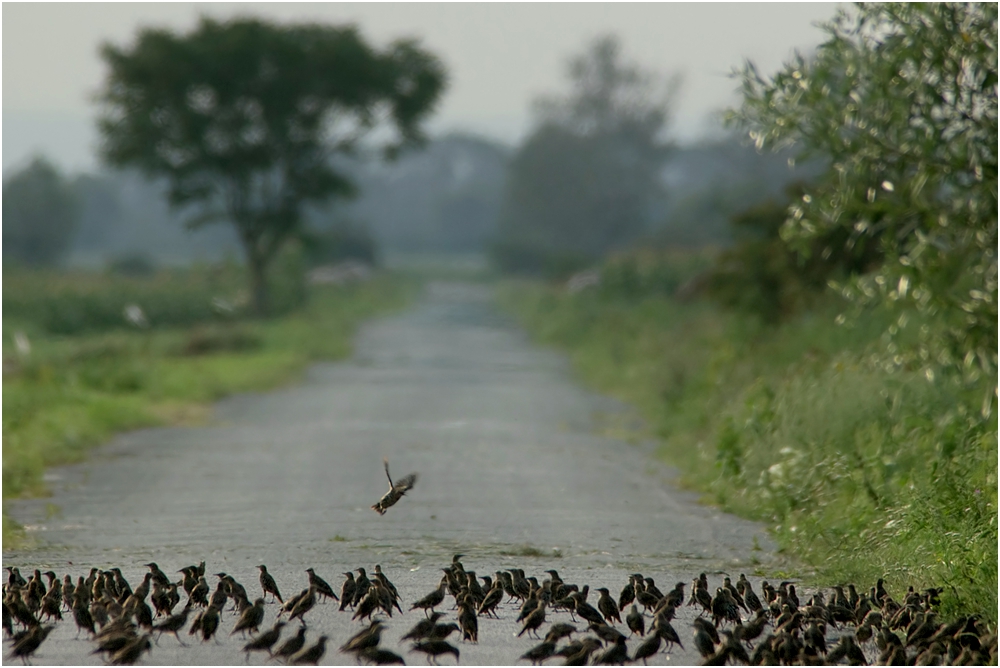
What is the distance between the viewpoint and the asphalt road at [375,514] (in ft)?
27.6

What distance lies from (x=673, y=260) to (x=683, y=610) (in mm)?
34723

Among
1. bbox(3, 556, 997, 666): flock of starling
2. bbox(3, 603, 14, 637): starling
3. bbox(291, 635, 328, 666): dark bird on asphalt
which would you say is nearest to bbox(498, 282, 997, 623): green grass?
bbox(3, 556, 997, 666): flock of starling

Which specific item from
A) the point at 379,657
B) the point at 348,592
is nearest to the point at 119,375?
the point at 348,592

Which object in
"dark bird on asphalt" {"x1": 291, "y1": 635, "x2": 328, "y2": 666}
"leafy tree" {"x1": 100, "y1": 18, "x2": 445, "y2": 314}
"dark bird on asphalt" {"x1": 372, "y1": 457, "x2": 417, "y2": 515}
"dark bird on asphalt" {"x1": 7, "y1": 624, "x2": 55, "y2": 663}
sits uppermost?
"leafy tree" {"x1": 100, "y1": 18, "x2": 445, "y2": 314}

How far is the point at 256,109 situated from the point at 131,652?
33.8 meters

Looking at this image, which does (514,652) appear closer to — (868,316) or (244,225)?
(868,316)

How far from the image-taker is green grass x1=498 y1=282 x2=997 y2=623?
8133 millimetres

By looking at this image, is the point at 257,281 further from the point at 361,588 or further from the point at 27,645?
the point at 27,645

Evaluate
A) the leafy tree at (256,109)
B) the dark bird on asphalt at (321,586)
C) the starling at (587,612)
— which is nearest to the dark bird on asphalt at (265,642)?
the dark bird on asphalt at (321,586)

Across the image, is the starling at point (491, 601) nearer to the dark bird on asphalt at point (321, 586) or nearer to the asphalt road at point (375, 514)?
the asphalt road at point (375, 514)

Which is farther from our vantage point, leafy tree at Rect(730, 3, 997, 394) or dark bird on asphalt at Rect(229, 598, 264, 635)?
leafy tree at Rect(730, 3, 997, 394)

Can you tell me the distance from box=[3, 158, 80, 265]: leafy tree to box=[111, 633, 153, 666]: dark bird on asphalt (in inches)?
3007

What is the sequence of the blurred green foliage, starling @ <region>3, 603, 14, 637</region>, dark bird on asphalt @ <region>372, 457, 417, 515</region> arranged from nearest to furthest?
starling @ <region>3, 603, 14, 637</region> → dark bird on asphalt @ <region>372, 457, 417, 515</region> → the blurred green foliage

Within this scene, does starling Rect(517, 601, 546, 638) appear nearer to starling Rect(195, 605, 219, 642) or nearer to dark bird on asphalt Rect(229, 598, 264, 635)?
dark bird on asphalt Rect(229, 598, 264, 635)
